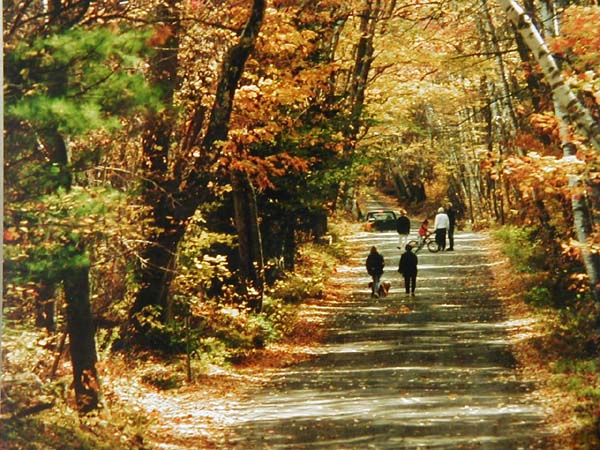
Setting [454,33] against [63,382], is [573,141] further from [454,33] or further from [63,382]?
[454,33]

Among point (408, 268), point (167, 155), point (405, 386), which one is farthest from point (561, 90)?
point (408, 268)

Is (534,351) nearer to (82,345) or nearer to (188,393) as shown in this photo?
(188,393)

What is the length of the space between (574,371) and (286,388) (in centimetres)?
431

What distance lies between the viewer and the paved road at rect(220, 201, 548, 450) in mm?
11438

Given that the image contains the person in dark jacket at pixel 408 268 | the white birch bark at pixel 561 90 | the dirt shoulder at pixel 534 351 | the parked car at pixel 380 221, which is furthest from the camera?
the parked car at pixel 380 221

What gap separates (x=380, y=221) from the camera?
36156 mm

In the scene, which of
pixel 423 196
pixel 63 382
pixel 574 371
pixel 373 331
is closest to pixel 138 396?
pixel 63 382

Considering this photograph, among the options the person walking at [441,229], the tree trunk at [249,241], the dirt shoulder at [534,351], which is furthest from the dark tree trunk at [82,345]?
the person walking at [441,229]

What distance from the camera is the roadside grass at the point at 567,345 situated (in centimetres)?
1110

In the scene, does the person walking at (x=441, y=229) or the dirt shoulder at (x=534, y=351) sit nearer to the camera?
the dirt shoulder at (x=534, y=351)

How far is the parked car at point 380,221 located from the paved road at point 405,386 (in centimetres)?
807

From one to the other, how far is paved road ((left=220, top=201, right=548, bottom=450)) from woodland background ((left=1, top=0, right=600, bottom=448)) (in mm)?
1022

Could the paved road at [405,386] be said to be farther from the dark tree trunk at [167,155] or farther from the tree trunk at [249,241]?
the dark tree trunk at [167,155]

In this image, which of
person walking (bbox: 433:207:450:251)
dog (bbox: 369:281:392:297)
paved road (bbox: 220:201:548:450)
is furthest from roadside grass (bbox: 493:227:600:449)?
person walking (bbox: 433:207:450:251)
